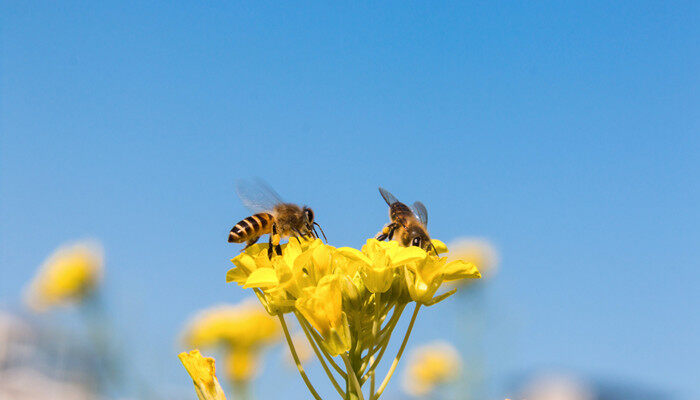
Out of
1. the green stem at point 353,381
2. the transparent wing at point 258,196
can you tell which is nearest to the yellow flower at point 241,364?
the transparent wing at point 258,196

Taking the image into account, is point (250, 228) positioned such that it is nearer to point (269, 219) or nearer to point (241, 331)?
point (269, 219)

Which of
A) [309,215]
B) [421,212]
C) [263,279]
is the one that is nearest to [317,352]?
[263,279]

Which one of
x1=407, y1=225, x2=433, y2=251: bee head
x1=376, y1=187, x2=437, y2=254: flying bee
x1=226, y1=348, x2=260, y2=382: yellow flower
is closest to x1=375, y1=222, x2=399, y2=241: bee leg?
x1=376, y1=187, x2=437, y2=254: flying bee

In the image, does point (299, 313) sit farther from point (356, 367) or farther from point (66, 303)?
point (66, 303)

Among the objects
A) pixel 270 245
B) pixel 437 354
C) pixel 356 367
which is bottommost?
pixel 356 367

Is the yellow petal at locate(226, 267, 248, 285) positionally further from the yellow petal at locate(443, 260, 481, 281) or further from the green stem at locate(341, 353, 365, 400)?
the yellow petal at locate(443, 260, 481, 281)

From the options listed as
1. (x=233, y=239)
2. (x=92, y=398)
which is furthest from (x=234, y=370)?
(x=233, y=239)
